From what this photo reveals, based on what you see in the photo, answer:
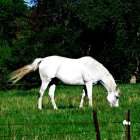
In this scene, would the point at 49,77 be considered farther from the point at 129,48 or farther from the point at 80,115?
the point at 129,48

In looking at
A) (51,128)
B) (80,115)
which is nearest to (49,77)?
(80,115)

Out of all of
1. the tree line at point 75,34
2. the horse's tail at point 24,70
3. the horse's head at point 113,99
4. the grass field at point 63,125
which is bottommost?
the grass field at point 63,125

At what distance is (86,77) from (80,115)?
4679mm

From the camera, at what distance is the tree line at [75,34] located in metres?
45.1

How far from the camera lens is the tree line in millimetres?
45094

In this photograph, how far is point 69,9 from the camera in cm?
5191

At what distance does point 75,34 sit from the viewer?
49.3 meters

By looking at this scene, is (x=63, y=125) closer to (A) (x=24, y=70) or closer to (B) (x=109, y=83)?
(B) (x=109, y=83)

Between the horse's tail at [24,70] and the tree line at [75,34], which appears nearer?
the horse's tail at [24,70]

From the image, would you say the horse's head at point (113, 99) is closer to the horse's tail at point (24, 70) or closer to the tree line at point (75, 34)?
the horse's tail at point (24, 70)

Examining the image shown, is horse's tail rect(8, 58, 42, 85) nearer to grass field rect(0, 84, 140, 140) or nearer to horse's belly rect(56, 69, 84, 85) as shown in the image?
horse's belly rect(56, 69, 84, 85)

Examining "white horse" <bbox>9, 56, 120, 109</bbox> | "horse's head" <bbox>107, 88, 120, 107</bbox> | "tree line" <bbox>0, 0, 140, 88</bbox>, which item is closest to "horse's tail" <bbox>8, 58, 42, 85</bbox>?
"white horse" <bbox>9, 56, 120, 109</bbox>

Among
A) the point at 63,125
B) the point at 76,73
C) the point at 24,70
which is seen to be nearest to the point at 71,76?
the point at 76,73

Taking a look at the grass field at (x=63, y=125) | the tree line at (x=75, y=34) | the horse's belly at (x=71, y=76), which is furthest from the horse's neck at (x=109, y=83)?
the tree line at (x=75, y=34)
